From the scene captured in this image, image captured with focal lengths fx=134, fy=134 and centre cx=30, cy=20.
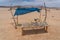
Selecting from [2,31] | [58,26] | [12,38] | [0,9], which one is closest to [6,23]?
[2,31]

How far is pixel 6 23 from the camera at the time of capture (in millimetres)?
4516

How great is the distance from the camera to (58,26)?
423 cm

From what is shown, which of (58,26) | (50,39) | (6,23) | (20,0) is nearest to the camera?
(50,39)

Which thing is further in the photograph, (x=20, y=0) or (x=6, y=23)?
(x=20, y=0)

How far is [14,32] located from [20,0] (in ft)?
8.04

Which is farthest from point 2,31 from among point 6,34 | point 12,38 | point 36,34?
point 36,34

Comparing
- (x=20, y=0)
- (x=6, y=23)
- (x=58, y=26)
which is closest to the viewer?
(x=58, y=26)

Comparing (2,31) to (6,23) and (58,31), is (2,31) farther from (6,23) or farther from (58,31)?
(58,31)

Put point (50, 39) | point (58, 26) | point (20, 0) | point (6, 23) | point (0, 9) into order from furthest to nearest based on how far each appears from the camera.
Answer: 1. point (0, 9)
2. point (20, 0)
3. point (6, 23)
4. point (58, 26)
5. point (50, 39)

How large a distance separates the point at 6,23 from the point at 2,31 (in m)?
0.73

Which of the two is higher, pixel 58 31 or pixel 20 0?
pixel 20 0

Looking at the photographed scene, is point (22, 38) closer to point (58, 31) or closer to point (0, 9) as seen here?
point (58, 31)

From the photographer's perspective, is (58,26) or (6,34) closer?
(6,34)

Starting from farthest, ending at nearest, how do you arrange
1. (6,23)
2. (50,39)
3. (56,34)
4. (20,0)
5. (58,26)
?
(20,0), (6,23), (58,26), (56,34), (50,39)
